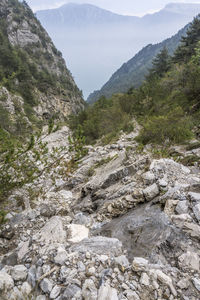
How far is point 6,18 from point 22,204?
88152mm

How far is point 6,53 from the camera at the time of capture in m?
38.2

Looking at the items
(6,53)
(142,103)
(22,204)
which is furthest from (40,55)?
(22,204)

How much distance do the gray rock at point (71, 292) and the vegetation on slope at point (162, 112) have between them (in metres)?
7.38

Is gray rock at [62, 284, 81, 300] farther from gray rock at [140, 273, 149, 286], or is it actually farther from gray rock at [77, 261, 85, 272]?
gray rock at [140, 273, 149, 286]

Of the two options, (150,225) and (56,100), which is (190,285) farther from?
(56,100)

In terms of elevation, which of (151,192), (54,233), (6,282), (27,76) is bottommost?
(151,192)

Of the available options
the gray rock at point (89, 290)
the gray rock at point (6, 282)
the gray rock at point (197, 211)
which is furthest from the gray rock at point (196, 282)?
the gray rock at point (6, 282)

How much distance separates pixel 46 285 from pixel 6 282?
706 mm

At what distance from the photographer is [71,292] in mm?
2375

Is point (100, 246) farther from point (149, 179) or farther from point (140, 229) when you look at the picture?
point (149, 179)

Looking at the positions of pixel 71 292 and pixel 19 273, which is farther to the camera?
pixel 19 273

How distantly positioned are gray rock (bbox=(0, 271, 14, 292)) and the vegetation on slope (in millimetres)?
7824

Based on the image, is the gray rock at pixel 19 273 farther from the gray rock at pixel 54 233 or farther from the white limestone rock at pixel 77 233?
the white limestone rock at pixel 77 233

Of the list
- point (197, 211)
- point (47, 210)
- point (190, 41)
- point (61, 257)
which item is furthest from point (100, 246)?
point (190, 41)
